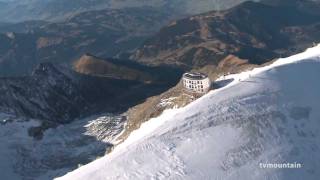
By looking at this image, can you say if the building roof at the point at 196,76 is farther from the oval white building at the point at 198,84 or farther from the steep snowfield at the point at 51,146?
the steep snowfield at the point at 51,146

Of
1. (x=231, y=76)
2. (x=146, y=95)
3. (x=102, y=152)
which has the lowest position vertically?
Result: (x=146, y=95)

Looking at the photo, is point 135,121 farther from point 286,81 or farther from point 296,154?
point 296,154

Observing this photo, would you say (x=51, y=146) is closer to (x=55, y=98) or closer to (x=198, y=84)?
(x=55, y=98)

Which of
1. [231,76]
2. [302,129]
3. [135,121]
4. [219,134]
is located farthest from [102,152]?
[302,129]

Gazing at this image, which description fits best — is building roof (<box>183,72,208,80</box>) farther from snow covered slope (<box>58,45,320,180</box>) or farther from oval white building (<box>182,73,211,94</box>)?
snow covered slope (<box>58,45,320,180</box>)

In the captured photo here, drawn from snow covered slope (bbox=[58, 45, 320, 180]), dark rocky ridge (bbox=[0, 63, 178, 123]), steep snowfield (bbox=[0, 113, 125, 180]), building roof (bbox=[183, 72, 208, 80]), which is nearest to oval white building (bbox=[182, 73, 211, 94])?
building roof (bbox=[183, 72, 208, 80])

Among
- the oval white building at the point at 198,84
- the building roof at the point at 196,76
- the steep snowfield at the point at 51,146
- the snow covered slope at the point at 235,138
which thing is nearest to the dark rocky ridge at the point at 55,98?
the steep snowfield at the point at 51,146

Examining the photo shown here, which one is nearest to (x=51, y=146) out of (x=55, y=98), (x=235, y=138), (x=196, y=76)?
(x=55, y=98)
